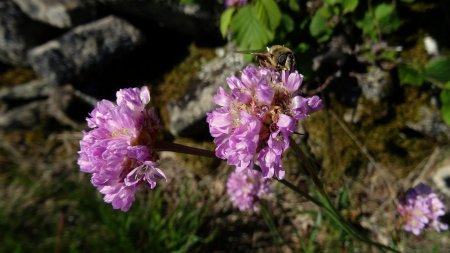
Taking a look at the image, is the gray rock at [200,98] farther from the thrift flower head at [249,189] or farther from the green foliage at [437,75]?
the green foliage at [437,75]

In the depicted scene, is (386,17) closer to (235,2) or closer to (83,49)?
(235,2)

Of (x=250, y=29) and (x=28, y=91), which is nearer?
(x=250, y=29)

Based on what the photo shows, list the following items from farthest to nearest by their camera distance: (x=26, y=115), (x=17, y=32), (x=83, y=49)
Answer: (x=26, y=115) → (x=17, y=32) → (x=83, y=49)

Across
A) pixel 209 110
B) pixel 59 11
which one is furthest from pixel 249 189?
pixel 59 11

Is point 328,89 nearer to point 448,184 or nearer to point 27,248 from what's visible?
point 448,184

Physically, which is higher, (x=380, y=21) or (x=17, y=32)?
(x=380, y=21)

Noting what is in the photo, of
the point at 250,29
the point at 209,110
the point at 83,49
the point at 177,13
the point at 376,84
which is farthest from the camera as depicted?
the point at 83,49

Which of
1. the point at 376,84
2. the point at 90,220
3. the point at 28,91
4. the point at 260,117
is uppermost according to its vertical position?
the point at 260,117

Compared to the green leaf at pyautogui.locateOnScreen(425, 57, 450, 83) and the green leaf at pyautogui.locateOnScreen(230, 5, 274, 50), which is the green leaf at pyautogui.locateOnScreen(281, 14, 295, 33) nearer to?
the green leaf at pyautogui.locateOnScreen(230, 5, 274, 50)
